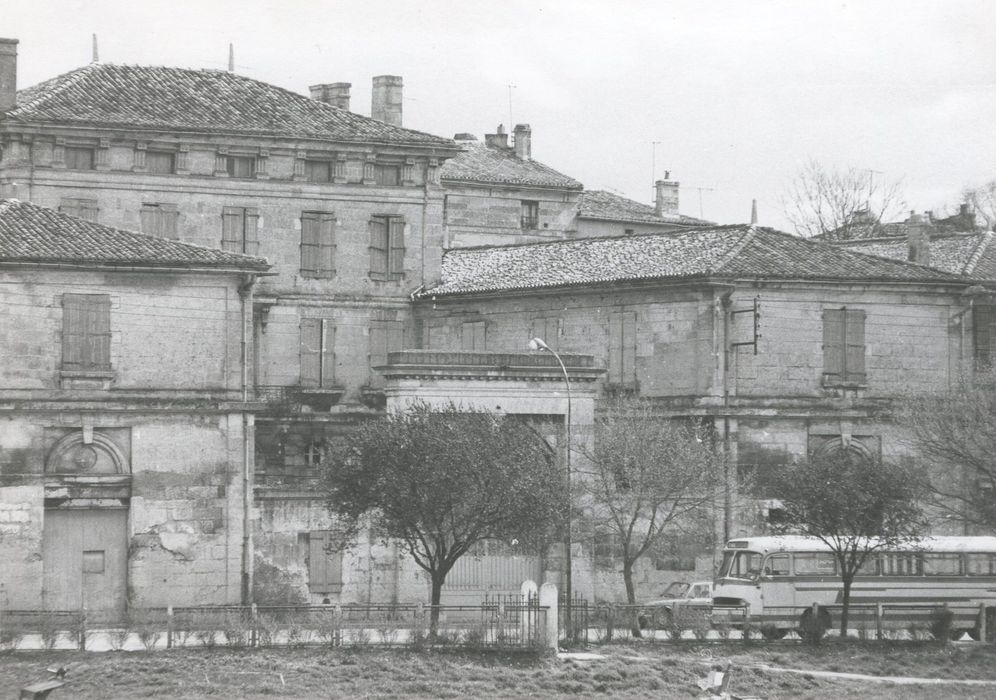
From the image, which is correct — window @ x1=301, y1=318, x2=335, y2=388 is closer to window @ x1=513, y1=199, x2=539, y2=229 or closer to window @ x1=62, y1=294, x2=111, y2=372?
window @ x1=62, y1=294, x2=111, y2=372

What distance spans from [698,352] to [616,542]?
643cm

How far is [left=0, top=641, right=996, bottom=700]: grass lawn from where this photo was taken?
1567 inches

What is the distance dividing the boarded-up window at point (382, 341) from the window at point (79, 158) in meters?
10.3

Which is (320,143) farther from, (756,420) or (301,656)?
(301,656)

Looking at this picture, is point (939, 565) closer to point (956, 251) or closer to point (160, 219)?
point (956, 251)

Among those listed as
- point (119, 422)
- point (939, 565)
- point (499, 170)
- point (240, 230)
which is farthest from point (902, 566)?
point (499, 170)

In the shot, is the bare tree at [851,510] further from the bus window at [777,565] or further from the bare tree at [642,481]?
the bare tree at [642,481]

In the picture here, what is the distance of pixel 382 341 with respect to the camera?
213 ft

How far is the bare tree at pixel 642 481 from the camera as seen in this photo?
174 feet

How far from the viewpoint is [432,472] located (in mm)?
46438

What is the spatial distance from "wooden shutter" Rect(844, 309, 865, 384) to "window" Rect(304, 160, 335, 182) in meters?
17.0

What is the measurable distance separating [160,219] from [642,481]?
18728 mm

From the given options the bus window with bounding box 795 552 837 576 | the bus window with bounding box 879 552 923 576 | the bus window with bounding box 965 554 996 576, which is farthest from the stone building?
the bus window with bounding box 965 554 996 576

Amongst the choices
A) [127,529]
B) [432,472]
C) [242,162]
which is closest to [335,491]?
[432,472]
